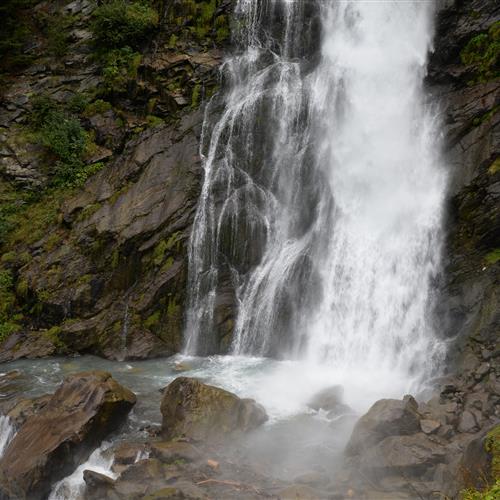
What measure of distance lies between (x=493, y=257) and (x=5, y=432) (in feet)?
45.2

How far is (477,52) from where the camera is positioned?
55.3 ft

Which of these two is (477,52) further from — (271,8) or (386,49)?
(271,8)

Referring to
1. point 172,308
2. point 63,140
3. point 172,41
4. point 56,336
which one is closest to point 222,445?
point 172,308

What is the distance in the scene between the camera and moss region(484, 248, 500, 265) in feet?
44.6

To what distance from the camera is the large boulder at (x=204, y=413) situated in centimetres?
1130

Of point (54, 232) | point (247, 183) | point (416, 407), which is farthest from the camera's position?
point (54, 232)

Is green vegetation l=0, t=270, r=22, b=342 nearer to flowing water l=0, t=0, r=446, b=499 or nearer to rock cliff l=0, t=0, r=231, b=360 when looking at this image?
rock cliff l=0, t=0, r=231, b=360

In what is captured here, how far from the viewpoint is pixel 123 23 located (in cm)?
2531

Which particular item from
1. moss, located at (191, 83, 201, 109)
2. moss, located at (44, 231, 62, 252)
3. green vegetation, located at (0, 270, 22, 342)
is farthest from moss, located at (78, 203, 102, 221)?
moss, located at (191, 83, 201, 109)

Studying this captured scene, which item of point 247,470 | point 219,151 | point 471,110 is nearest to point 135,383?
point 247,470

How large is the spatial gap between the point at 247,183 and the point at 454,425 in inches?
479

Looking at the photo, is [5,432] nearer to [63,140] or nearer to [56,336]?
[56,336]

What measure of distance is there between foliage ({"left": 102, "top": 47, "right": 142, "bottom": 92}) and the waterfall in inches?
201

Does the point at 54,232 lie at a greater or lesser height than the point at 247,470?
greater
